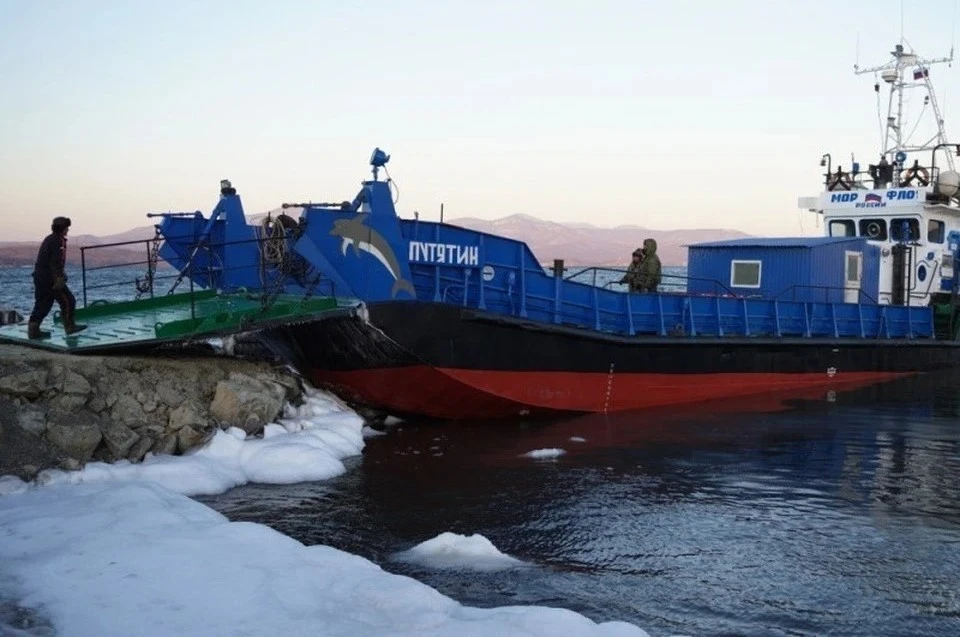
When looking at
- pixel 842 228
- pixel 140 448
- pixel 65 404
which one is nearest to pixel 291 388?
pixel 140 448

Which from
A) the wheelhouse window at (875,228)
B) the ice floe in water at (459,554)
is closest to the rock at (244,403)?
the ice floe in water at (459,554)

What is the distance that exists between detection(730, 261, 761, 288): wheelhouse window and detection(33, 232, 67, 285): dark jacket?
12.3m

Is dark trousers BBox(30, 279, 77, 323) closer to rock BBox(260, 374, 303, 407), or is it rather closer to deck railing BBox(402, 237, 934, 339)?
rock BBox(260, 374, 303, 407)

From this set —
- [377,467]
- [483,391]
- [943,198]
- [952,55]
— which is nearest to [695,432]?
[483,391]

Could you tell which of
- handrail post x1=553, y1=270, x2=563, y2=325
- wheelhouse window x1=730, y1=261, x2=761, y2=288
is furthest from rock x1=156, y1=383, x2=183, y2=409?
wheelhouse window x1=730, y1=261, x2=761, y2=288

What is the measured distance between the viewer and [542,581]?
6672 mm

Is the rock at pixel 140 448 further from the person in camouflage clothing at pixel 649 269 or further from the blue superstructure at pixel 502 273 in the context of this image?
the person in camouflage clothing at pixel 649 269

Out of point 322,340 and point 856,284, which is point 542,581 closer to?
point 322,340

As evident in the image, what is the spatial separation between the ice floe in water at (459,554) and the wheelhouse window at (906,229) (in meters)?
15.7

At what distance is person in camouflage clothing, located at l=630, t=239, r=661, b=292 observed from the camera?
51.3 ft

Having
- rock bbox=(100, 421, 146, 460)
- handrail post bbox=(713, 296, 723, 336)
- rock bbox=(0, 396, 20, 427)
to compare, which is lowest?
rock bbox=(100, 421, 146, 460)

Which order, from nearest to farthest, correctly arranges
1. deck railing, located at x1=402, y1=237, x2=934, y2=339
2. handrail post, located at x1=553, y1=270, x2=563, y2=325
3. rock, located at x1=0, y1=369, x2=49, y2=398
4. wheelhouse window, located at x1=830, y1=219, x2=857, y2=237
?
rock, located at x1=0, y1=369, x2=49, y2=398
deck railing, located at x1=402, y1=237, x2=934, y2=339
handrail post, located at x1=553, y1=270, x2=563, y2=325
wheelhouse window, located at x1=830, y1=219, x2=857, y2=237

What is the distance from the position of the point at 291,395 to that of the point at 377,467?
81.4 inches

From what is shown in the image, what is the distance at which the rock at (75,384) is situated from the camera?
9123 mm
